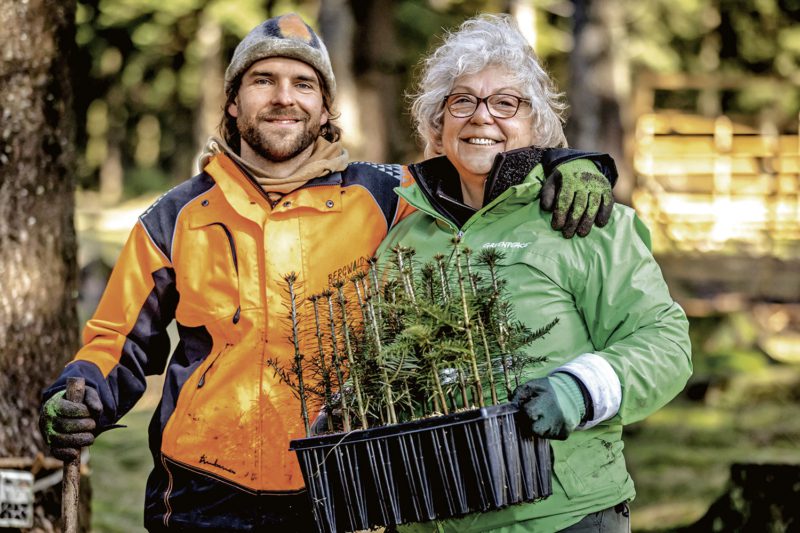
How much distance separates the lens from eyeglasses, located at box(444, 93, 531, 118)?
3.42 m

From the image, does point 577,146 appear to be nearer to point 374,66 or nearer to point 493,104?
point 374,66

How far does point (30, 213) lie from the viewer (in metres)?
5.34

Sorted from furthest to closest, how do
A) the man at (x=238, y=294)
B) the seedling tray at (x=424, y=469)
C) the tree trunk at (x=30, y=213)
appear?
1. the tree trunk at (x=30, y=213)
2. the man at (x=238, y=294)
3. the seedling tray at (x=424, y=469)

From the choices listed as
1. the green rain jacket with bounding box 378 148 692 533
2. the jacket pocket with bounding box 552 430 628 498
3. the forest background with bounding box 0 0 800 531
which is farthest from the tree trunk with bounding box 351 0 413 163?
the jacket pocket with bounding box 552 430 628 498

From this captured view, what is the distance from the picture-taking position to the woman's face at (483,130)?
11.2 ft

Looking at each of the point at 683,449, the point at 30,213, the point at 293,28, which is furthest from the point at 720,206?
the point at 293,28

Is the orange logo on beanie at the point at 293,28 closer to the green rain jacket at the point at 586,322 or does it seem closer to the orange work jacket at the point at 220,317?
the orange work jacket at the point at 220,317

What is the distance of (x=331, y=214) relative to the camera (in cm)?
383

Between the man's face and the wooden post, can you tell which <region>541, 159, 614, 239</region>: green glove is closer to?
the man's face

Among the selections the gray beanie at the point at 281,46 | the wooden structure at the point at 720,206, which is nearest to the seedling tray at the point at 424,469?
the gray beanie at the point at 281,46

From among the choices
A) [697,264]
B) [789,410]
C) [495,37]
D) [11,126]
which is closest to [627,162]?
[697,264]

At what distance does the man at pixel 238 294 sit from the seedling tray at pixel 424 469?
738 millimetres

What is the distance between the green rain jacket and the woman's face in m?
0.10

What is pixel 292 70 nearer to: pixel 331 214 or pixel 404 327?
pixel 331 214
